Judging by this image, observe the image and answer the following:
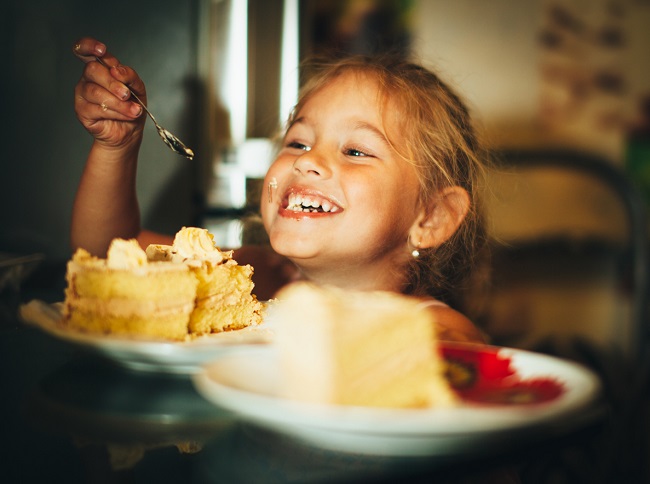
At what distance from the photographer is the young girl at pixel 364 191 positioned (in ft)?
2.31

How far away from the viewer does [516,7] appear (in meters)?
2.18

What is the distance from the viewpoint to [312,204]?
2.49 feet

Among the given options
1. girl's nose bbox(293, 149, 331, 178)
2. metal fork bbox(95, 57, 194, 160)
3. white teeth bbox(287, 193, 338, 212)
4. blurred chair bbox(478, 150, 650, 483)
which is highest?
metal fork bbox(95, 57, 194, 160)

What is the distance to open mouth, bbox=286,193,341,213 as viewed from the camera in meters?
0.75

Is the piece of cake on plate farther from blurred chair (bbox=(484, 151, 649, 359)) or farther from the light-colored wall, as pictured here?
the light-colored wall

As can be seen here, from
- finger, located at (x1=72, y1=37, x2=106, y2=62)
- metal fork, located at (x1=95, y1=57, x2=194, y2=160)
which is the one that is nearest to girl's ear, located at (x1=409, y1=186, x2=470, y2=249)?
metal fork, located at (x1=95, y1=57, x2=194, y2=160)

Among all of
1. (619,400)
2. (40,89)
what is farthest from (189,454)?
(619,400)

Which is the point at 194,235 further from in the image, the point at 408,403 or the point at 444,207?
the point at 444,207

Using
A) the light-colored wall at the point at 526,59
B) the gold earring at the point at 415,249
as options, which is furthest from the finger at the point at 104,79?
the light-colored wall at the point at 526,59

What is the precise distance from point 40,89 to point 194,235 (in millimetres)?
285

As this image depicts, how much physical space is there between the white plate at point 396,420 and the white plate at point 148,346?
0.06 metres

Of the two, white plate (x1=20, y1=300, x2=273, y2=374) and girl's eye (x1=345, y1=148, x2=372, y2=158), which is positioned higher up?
girl's eye (x1=345, y1=148, x2=372, y2=158)

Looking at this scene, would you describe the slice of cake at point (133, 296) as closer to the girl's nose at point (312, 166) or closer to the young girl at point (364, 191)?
the young girl at point (364, 191)

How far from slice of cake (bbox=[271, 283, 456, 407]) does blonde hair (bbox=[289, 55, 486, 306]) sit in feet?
1.36
